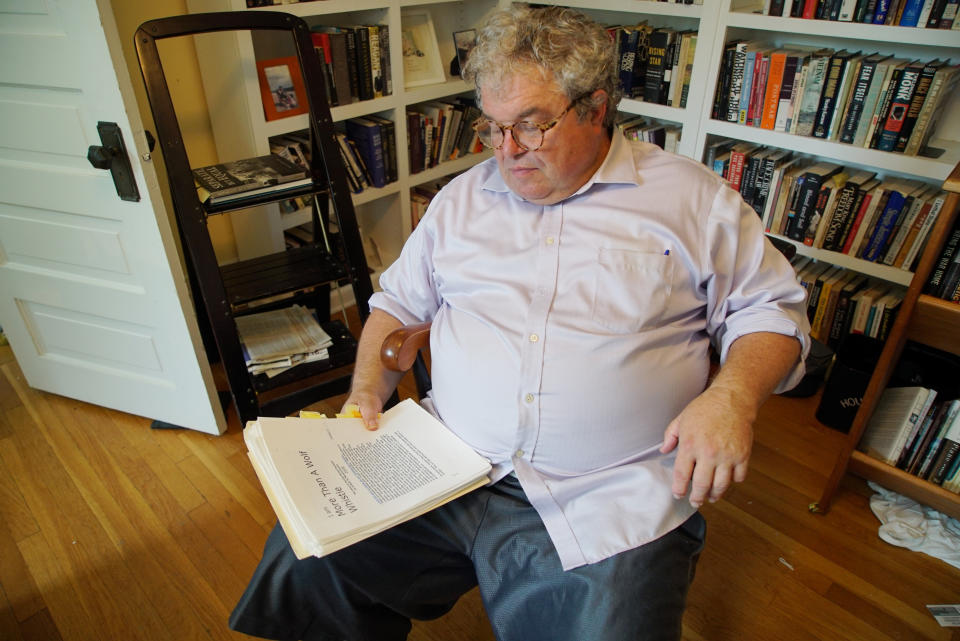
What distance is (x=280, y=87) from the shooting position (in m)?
2.08

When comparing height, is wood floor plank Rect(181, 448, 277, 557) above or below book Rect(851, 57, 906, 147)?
below

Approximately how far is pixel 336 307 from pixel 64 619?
56.6 inches

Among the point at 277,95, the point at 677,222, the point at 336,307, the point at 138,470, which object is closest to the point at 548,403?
the point at 677,222

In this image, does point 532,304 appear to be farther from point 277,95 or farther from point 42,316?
point 42,316

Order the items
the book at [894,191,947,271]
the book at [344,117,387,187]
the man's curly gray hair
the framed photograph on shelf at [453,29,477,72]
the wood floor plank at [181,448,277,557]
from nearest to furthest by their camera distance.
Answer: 1. the man's curly gray hair
2. the wood floor plank at [181,448,277,557]
3. the book at [894,191,947,271]
4. the book at [344,117,387,187]
5. the framed photograph on shelf at [453,29,477,72]

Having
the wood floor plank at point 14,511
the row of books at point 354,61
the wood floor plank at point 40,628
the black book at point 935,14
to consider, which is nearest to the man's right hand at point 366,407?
the wood floor plank at point 40,628

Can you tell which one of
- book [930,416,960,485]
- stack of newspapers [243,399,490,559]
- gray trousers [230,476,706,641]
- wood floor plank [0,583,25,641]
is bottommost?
wood floor plank [0,583,25,641]

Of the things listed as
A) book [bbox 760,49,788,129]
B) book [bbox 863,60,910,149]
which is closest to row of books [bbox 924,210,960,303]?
book [bbox 863,60,910,149]

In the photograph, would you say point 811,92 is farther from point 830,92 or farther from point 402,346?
point 402,346

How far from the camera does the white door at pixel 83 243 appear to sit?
1.46 metres

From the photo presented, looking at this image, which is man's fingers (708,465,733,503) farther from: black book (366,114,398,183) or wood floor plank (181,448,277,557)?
black book (366,114,398,183)

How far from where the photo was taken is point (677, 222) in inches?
44.8

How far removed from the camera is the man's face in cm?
107

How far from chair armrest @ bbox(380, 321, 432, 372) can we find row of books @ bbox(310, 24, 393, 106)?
1263 millimetres
